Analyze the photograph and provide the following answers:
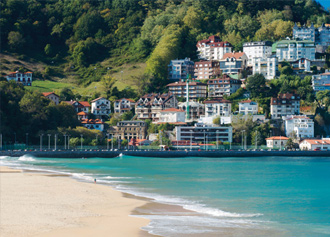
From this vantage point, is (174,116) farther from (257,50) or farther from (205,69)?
(257,50)

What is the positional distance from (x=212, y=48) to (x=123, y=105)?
2550 cm

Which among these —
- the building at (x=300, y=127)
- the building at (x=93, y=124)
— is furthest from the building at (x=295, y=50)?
the building at (x=93, y=124)

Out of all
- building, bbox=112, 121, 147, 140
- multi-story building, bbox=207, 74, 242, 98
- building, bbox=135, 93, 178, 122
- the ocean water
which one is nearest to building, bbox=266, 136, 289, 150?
multi-story building, bbox=207, 74, 242, 98

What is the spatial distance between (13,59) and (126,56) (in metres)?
24.9

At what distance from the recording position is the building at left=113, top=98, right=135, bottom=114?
340 feet

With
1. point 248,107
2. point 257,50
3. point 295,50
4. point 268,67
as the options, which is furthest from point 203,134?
point 295,50

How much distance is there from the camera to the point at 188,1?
138875 mm

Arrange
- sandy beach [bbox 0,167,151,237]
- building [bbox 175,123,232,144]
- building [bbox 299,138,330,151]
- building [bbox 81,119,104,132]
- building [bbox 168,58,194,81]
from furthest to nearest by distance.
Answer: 1. building [bbox 168,58,194,81]
2. building [bbox 81,119,104,132]
3. building [bbox 175,123,232,144]
4. building [bbox 299,138,330,151]
5. sandy beach [bbox 0,167,151,237]

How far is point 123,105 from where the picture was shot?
342ft

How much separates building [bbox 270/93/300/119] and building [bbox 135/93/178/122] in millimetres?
18642

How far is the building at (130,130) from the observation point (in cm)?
9481

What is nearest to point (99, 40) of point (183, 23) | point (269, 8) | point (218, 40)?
point (183, 23)

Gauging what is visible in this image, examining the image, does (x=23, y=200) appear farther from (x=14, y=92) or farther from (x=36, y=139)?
(x=14, y=92)

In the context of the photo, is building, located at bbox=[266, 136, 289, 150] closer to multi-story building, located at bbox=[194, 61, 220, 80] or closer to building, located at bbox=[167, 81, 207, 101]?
building, located at bbox=[167, 81, 207, 101]
